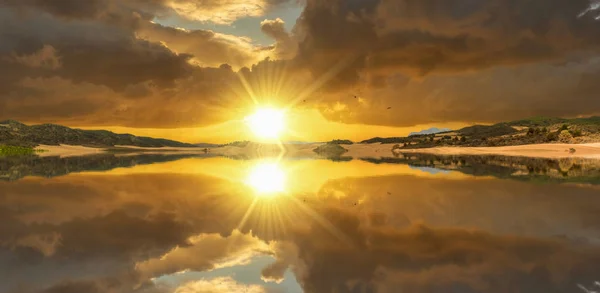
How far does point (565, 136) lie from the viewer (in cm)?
11406

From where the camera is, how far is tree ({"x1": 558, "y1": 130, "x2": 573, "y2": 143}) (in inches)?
4394

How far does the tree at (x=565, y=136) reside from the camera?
111613mm

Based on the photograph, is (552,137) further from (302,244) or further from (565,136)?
(302,244)

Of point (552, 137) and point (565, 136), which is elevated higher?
point (565, 136)

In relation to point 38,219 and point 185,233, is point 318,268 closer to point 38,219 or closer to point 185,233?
point 185,233

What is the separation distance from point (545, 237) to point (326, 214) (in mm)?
7252

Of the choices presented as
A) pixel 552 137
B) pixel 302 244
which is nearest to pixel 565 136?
pixel 552 137

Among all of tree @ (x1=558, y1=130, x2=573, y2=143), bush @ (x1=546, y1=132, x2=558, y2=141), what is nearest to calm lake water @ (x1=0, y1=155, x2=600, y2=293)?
tree @ (x1=558, y1=130, x2=573, y2=143)

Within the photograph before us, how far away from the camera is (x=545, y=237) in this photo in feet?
37.8

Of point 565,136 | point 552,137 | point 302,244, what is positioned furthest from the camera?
point 552,137

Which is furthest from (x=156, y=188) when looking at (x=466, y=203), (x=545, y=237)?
(x=545, y=237)

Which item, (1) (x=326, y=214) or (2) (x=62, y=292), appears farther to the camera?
(1) (x=326, y=214)

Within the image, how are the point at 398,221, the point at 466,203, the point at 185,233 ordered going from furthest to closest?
the point at 466,203 → the point at 398,221 → the point at 185,233

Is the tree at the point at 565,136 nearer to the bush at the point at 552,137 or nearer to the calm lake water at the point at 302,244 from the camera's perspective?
the bush at the point at 552,137
